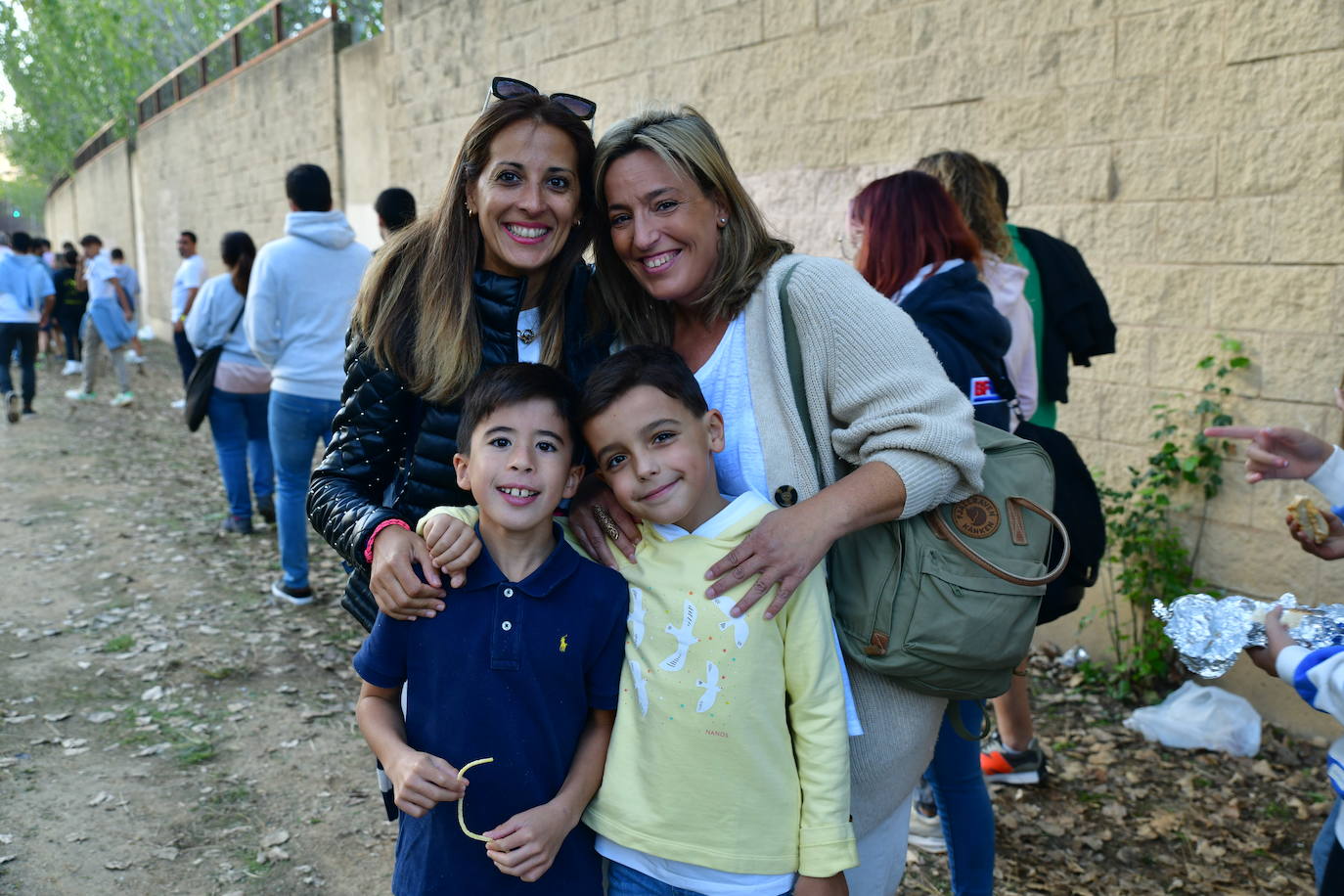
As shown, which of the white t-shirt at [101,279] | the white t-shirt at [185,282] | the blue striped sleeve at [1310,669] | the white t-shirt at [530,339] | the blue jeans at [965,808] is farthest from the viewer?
the white t-shirt at [101,279]

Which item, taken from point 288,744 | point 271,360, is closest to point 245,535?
point 271,360

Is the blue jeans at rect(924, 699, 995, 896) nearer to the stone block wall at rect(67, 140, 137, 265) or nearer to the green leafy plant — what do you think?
the green leafy plant

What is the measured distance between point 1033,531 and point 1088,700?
2.89 meters

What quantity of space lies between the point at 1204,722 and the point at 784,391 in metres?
3.03

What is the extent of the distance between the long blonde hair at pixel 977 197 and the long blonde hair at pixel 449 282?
5.85 feet

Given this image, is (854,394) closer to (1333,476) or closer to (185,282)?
(1333,476)

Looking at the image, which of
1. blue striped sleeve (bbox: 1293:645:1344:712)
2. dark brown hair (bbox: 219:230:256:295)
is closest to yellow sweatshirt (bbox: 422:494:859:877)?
blue striped sleeve (bbox: 1293:645:1344:712)

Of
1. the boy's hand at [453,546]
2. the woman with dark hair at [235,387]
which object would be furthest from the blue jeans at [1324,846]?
the woman with dark hair at [235,387]

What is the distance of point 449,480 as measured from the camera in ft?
6.63

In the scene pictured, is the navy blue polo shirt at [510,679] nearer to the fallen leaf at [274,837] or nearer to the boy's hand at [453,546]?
the boy's hand at [453,546]

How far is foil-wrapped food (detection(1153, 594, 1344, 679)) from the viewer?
1.87 m

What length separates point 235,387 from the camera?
22.0ft

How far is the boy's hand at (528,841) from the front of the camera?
1.67 m

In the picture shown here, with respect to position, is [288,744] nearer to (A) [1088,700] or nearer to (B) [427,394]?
(B) [427,394]
